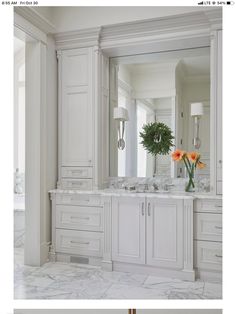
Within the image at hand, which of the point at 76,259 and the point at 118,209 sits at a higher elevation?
the point at 118,209

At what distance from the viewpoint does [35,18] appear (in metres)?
2.41

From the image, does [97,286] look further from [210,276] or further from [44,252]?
[210,276]

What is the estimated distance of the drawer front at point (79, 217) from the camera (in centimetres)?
259

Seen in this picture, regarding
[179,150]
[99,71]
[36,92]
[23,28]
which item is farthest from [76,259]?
[23,28]

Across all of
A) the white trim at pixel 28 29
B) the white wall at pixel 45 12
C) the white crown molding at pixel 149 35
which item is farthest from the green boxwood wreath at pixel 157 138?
the white wall at pixel 45 12

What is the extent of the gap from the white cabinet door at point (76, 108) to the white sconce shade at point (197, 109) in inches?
36.0

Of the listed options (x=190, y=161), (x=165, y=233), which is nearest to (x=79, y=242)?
(x=165, y=233)

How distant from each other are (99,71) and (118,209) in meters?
1.26

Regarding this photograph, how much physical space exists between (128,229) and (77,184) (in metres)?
0.66

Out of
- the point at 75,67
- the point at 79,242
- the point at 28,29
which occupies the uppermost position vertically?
the point at 28,29

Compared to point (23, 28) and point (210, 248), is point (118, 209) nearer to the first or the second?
point (210, 248)

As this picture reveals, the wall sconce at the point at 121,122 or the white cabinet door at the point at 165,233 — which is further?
the wall sconce at the point at 121,122

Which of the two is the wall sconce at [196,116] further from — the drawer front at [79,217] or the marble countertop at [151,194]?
the drawer front at [79,217]

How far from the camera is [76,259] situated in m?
2.67
